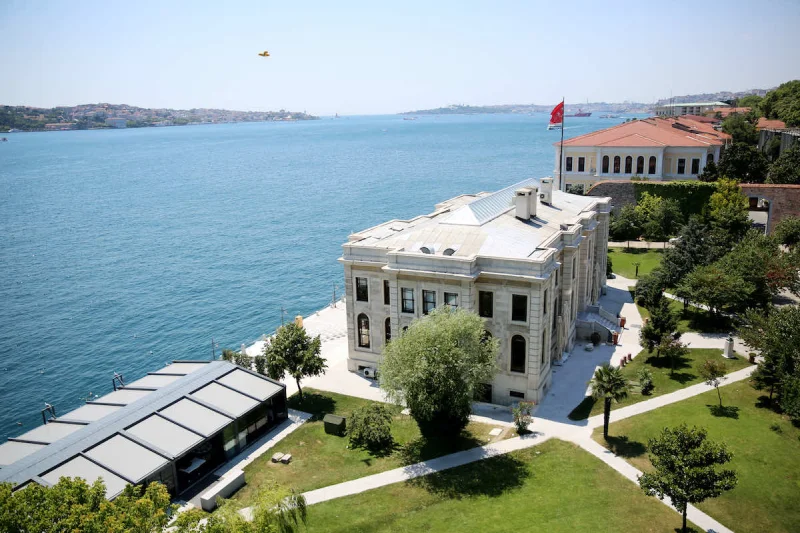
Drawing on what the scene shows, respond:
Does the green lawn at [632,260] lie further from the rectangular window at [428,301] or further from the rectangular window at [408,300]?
the rectangular window at [408,300]

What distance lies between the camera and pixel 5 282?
262 ft

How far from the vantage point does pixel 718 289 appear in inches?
1912

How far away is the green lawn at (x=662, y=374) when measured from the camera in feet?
131

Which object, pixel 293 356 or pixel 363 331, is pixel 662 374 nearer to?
pixel 363 331

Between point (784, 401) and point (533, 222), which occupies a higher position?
point (533, 222)

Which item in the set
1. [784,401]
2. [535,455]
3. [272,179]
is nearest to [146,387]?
[535,455]

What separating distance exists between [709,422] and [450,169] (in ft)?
524

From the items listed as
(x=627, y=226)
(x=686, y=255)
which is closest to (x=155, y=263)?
(x=627, y=226)

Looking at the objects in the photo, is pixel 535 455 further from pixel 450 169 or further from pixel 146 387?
pixel 450 169

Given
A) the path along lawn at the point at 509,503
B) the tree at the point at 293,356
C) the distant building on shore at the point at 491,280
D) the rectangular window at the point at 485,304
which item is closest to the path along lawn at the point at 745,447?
the path along lawn at the point at 509,503

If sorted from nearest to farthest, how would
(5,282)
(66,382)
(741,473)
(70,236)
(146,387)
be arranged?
(741,473) < (146,387) < (66,382) < (5,282) < (70,236)

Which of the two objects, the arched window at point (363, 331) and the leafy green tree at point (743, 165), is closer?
the arched window at point (363, 331)

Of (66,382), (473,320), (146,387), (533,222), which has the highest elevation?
(533,222)

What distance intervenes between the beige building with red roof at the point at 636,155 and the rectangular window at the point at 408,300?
182 ft
